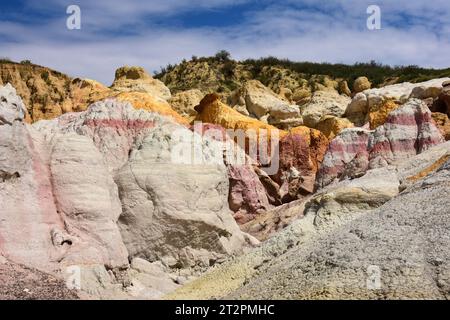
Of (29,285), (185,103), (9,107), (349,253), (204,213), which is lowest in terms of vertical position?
(29,285)

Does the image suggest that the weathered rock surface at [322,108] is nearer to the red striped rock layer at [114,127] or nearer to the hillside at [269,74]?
the hillside at [269,74]

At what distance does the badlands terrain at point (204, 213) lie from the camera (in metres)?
11.5

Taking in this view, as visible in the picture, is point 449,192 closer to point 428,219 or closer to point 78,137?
point 428,219

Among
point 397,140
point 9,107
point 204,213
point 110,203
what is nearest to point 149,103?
point 397,140

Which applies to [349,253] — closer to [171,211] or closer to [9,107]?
[171,211]

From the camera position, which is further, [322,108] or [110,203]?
[322,108]

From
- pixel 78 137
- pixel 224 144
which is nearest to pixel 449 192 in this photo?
pixel 78 137

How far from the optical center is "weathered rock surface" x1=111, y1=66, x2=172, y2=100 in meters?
33.7

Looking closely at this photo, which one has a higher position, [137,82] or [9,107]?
[137,82]

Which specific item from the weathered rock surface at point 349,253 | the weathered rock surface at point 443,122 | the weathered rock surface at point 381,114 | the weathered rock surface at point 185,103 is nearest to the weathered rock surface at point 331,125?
the weathered rock surface at point 381,114

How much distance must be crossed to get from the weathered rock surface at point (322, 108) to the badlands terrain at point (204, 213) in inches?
334

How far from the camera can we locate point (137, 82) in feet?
113

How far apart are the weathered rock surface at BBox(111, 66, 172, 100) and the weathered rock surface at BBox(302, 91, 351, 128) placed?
6502 millimetres

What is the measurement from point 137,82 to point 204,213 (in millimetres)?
17584
